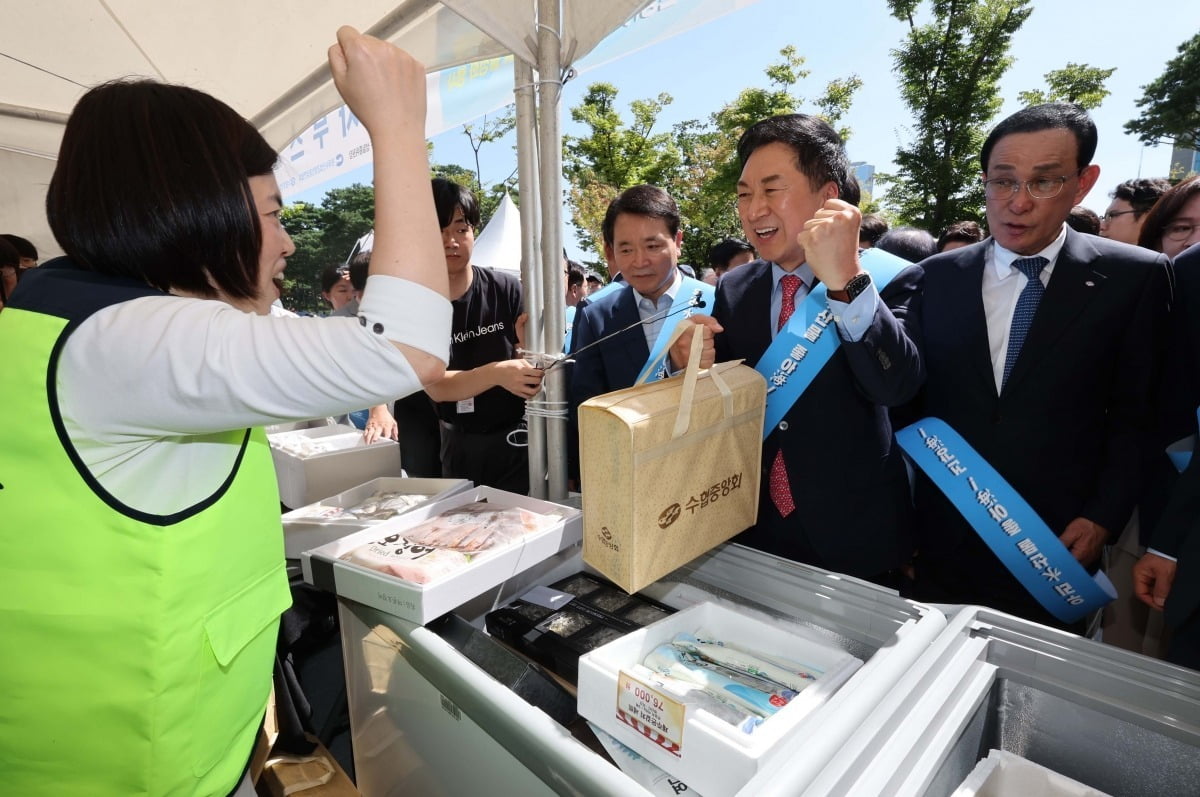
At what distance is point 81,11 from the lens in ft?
8.37

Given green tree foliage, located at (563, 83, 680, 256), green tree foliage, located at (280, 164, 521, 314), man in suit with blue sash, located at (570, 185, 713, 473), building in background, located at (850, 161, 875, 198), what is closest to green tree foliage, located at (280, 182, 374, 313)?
green tree foliage, located at (280, 164, 521, 314)

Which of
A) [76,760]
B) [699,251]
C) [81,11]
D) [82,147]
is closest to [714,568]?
[76,760]

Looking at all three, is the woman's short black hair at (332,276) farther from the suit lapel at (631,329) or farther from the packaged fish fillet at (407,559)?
the packaged fish fillet at (407,559)

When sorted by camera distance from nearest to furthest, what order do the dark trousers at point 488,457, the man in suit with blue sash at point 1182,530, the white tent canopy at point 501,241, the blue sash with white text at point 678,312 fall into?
1. the man in suit with blue sash at point 1182,530
2. the blue sash with white text at point 678,312
3. the dark trousers at point 488,457
4. the white tent canopy at point 501,241

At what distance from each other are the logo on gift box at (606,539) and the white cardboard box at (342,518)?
0.72 meters

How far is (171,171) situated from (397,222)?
345mm

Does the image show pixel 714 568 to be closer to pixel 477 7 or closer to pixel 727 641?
pixel 727 641

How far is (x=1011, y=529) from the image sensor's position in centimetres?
161

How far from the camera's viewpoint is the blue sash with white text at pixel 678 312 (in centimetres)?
148

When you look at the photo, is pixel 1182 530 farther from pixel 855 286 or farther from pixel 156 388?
pixel 156 388

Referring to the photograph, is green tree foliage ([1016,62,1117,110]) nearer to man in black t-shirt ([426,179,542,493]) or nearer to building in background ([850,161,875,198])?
building in background ([850,161,875,198])

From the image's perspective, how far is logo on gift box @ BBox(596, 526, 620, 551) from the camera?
44.9 inches

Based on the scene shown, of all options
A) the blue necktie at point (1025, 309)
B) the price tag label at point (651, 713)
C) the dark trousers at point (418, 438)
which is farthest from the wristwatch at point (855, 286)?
the dark trousers at point (418, 438)

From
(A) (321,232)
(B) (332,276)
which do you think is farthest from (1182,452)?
(A) (321,232)
